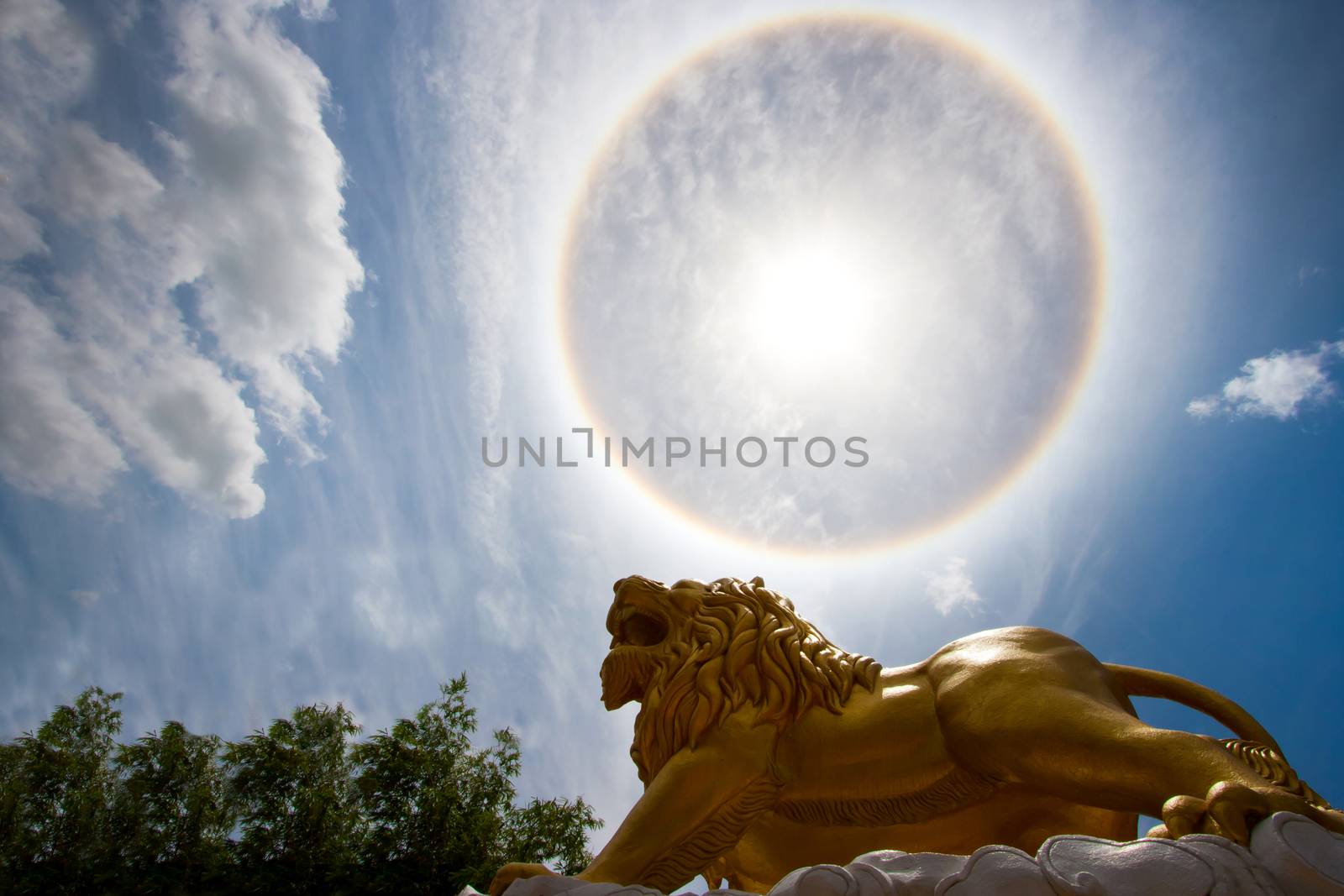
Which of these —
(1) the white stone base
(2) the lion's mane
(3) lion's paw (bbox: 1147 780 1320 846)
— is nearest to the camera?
(1) the white stone base

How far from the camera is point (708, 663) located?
3.53 m

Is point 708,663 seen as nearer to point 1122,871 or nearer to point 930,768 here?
point 930,768

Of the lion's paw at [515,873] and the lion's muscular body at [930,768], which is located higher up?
the lion's muscular body at [930,768]

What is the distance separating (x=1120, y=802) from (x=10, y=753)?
17646mm

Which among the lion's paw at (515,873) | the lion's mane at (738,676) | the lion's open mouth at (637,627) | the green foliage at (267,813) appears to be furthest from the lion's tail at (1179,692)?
the green foliage at (267,813)

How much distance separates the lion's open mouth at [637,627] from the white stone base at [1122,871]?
211 centimetres

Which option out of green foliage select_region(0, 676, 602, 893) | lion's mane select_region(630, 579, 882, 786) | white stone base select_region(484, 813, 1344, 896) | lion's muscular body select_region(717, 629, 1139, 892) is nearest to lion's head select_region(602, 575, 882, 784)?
lion's mane select_region(630, 579, 882, 786)

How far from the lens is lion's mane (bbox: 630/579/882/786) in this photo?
332 centimetres

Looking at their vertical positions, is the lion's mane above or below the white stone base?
above

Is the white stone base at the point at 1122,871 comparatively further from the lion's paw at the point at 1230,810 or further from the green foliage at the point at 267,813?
the green foliage at the point at 267,813

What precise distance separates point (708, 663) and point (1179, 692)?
6.83 ft

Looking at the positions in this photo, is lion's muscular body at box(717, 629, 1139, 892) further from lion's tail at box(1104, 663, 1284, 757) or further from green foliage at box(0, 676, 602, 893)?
green foliage at box(0, 676, 602, 893)

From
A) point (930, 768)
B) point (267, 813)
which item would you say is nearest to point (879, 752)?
point (930, 768)

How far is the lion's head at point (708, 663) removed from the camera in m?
3.34
